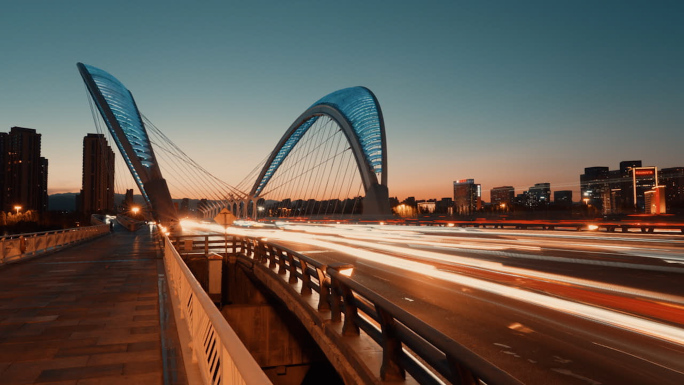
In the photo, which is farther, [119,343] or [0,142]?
[0,142]

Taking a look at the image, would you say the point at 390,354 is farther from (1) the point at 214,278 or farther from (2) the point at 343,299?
(1) the point at 214,278

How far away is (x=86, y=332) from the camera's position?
7.50 m

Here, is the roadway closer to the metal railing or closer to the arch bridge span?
the metal railing

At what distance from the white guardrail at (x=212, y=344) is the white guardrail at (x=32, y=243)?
13519mm

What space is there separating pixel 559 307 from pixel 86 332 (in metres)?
8.21

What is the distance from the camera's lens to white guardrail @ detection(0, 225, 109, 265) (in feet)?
61.3

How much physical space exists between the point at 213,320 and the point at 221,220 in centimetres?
2027

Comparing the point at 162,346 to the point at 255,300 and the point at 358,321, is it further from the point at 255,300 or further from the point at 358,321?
the point at 255,300

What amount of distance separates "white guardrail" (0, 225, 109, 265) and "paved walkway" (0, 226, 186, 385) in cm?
579

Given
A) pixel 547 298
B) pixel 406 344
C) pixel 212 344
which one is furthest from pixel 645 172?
pixel 212 344

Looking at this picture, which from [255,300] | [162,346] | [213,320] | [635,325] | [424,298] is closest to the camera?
[213,320]

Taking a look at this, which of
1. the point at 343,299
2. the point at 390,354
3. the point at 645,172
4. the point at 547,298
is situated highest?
the point at 645,172

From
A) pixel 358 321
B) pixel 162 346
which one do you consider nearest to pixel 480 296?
pixel 358 321

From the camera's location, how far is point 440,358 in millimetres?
4035
